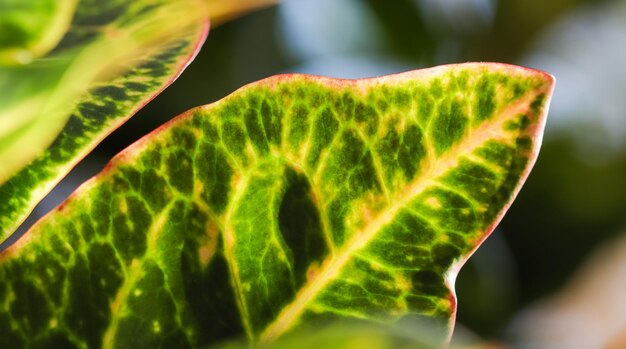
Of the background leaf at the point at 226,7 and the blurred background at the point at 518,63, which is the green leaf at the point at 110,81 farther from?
the blurred background at the point at 518,63

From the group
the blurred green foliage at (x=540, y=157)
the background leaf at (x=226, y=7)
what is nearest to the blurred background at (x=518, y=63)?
the blurred green foliage at (x=540, y=157)

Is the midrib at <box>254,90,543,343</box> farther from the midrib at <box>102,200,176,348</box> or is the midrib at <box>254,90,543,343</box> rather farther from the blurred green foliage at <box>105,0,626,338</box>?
the blurred green foliage at <box>105,0,626,338</box>

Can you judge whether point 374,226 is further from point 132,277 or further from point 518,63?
point 518,63

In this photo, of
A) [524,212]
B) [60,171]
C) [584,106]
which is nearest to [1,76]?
[60,171]

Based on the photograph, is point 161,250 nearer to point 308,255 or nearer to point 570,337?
point 308,255

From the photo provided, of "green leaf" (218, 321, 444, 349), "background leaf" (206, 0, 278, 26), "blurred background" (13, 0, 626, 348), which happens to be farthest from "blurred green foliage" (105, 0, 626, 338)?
"green leaf" (218, 321, 444, 349)
